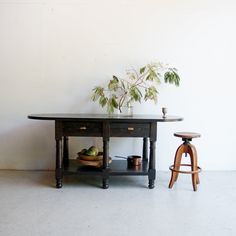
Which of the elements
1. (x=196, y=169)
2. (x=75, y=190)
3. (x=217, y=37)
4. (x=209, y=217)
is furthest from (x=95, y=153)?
(x=217, y=37)

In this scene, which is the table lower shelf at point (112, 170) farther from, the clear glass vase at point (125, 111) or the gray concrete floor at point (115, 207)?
the clear glass vase at point (125, 111)

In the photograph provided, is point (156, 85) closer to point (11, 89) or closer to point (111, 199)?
point (111, 199)

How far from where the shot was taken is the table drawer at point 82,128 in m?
2.95

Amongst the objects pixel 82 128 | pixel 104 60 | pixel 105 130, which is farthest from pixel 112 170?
pixel 104 60

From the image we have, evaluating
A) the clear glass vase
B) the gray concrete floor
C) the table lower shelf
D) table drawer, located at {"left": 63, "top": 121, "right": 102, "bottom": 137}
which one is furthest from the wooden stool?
table drawer, located at {"left": 63, "top": 121, "right": 102, "bottom": 137}

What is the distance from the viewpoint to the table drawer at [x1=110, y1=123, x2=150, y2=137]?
9.72ft

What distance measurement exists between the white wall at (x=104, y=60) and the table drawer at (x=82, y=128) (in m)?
0.80

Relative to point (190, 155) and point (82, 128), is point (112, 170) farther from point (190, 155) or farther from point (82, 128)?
point (190, 155)

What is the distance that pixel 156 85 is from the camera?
3730 mm

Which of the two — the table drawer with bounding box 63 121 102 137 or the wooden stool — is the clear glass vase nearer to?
the table drawer with bounding box 63 121 102 137

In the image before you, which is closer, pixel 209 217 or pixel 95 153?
pixel 209 217

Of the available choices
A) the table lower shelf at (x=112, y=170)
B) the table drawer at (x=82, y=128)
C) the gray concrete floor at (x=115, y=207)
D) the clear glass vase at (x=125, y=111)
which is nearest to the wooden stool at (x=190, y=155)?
the gray concrete floor at (x=115, y=207)

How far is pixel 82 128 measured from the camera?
2.95 meters

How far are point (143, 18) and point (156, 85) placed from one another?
2.90 ft
